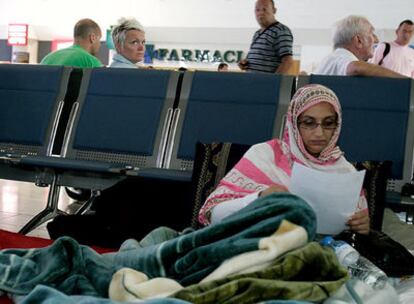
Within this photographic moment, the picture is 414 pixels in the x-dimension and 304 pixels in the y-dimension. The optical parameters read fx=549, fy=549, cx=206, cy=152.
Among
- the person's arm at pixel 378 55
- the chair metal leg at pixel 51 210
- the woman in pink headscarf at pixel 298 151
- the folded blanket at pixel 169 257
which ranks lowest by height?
the chair metal leg at pixel 51 210

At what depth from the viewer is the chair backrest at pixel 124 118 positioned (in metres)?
3.68

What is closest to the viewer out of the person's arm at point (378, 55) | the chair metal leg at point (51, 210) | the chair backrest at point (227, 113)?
the chair backrest at point (227, 113)

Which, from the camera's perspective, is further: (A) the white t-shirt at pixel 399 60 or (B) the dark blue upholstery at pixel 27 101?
(A) the white t-shirt at pixel 399 60

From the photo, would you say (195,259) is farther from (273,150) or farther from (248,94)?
(248,94)

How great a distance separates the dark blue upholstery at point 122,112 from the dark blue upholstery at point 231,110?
0.27 m

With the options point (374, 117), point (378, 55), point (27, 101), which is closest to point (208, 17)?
point (378, 55)

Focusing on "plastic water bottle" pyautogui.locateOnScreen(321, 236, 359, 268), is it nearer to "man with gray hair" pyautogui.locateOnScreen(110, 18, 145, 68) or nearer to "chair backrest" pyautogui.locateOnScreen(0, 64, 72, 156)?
"chair backrest" pyautogui.locateOnScreen(0, 64, 72, 156)

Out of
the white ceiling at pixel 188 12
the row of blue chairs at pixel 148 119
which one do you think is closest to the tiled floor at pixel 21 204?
the row of blue chairs at pixel 148 119

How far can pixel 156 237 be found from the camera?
5.26ft

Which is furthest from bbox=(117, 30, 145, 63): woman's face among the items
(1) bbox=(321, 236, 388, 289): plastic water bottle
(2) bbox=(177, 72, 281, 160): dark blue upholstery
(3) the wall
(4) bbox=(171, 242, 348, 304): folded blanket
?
(3) the wall

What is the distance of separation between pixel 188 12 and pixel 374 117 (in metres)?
10.6

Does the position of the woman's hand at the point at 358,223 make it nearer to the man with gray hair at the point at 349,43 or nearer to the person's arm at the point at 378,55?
the man with gray hair at the point at 349,43

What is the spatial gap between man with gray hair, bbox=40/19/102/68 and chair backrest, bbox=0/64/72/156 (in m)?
0.36

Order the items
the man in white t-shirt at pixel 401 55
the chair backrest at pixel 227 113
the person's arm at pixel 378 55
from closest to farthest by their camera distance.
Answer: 1. the chair backrest at pixel 227 113
2. the person's arm at pixel 378 55
3. the man in white t-shirt at pixel 401 55
